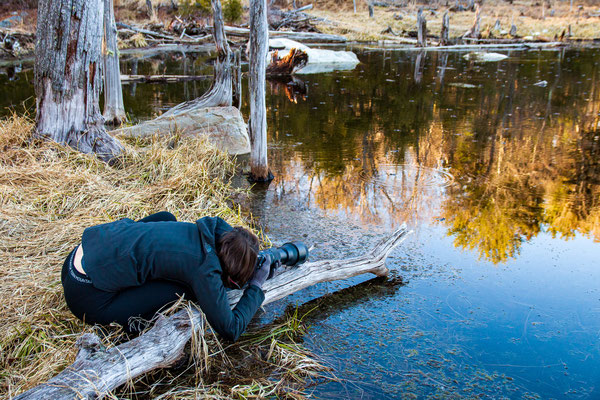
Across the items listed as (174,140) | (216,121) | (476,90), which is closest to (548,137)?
(476,90)

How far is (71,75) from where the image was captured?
5457mm

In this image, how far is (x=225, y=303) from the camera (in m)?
2.60

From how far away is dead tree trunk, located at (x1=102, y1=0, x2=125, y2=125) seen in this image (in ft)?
25.6

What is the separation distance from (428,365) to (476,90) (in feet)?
34.1

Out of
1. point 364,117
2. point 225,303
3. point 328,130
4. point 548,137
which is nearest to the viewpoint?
point 225,303

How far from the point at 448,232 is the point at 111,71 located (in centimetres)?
623

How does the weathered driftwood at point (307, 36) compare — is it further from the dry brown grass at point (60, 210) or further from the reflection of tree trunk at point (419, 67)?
the dry brown grass at point (60, 210)

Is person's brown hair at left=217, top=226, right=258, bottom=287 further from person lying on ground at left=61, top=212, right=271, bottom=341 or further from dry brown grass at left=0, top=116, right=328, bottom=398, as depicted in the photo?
dry brown grass at left=0, top=116, right=328, bottom=398

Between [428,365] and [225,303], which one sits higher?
[225,303]

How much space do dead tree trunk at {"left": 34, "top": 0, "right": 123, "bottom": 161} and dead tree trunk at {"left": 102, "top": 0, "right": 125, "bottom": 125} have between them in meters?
2.42

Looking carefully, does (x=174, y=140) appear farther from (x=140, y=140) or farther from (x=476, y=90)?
(x=476, y=90)

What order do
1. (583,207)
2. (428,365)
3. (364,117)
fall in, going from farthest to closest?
1. (364,117)
2. (583,207)
3. (428,365)

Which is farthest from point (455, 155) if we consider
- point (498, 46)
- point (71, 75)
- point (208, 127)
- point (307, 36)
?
point (307, 36)

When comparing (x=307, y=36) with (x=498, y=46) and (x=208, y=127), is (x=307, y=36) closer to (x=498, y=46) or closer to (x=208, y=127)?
(x=498, y=46)
